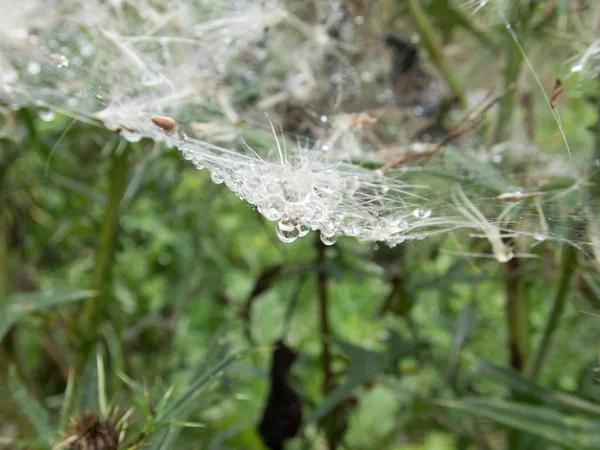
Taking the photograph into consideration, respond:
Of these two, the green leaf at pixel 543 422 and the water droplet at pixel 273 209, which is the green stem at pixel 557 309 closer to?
the green leaf at pixel 543 422

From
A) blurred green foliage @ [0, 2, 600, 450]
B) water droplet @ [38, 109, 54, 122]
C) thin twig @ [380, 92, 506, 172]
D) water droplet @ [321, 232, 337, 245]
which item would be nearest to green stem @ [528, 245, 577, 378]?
blurred green foliage @ [0, 2, 600, 450]

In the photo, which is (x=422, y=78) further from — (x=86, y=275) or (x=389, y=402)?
(x=389, y=402)

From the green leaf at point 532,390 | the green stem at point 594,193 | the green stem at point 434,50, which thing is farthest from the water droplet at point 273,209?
the green stem at point 434,50

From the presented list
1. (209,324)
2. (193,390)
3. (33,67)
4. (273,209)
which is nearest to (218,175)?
(273,209)

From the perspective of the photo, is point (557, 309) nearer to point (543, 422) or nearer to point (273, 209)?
point (543, 422)

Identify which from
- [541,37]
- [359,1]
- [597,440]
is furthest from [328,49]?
[597,440]

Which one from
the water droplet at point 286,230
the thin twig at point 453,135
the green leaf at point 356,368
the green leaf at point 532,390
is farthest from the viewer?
the green leaf at point 356,368
